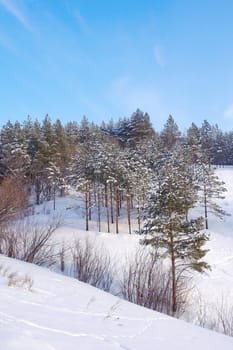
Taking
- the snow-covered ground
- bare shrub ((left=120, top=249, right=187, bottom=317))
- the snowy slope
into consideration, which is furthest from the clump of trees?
the snowy slope

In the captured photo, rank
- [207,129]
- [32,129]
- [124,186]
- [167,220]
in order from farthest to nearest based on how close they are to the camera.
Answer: [207,129], [32,129], [124,186], [167,220]

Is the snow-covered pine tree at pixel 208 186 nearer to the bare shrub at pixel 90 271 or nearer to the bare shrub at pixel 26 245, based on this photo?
the bare shrub at pixel 90 271

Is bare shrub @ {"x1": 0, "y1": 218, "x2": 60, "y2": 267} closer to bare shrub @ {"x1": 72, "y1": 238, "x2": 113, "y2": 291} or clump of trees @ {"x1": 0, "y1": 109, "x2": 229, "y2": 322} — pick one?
clump of trees @ {"x1": 0, "y1": 109, "x2": 229, "y2": 322}

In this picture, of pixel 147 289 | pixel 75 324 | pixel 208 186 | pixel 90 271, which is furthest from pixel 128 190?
pixel 75 324

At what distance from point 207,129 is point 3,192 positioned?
227 feet

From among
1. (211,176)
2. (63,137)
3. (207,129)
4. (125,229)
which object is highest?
(207,129)

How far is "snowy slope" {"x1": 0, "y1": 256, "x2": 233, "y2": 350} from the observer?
119 inches

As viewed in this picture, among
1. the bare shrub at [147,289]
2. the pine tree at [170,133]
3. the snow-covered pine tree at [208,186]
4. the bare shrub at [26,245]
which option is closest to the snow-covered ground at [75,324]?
the bare shrub at [26,245]

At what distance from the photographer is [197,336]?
13.8 feet

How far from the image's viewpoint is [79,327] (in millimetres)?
3684

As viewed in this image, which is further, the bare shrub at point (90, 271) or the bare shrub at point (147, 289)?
the bare shrub at point (90, 271)

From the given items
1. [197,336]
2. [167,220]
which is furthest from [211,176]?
[197,336]

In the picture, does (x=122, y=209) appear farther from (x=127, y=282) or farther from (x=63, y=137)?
(x=127, y=282)

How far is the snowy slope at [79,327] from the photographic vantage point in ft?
9.95
